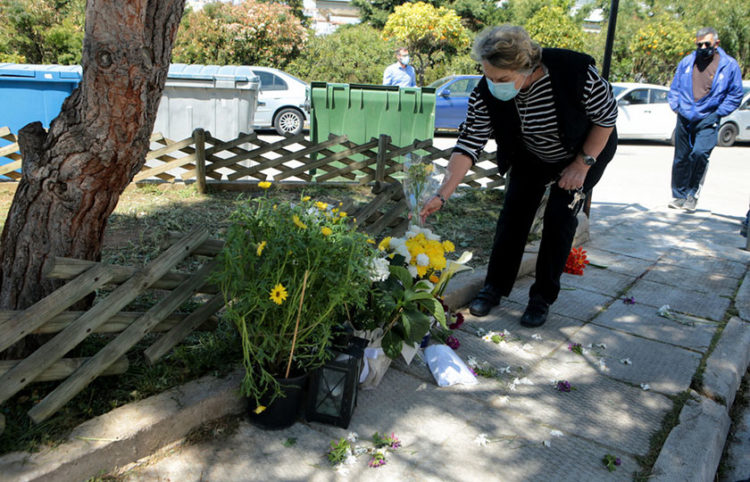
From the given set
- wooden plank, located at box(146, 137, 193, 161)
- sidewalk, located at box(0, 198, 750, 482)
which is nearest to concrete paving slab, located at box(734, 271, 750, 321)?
sidewalk, located at box(0, 198, 750, 482)

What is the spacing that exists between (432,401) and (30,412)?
1630 millimetres

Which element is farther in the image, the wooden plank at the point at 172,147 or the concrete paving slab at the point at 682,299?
the wooden plank at the point at 172,147

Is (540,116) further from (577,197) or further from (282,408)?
(282,408)

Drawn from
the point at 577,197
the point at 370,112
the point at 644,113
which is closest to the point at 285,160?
the point at 370,112

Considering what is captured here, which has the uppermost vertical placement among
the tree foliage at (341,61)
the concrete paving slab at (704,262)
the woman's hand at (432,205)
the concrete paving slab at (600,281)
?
the tree foliage at (341,61)

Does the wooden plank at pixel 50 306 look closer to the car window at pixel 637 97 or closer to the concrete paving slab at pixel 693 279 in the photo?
the concrete paving slab at pixel 693 279

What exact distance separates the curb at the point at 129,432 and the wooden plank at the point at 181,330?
198mm

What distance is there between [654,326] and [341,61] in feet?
62.6

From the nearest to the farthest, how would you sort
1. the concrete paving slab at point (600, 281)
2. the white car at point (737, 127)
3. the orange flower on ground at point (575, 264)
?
1. the concrete paving slab at point (600, 281)
2. the orange flower on ground at point (575, 264)
3. the white car at point (737, 127)

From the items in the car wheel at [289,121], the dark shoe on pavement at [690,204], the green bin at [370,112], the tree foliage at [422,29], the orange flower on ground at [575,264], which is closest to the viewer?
the orange flower on ground at [575,264]

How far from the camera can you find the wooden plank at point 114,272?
2.20 metres

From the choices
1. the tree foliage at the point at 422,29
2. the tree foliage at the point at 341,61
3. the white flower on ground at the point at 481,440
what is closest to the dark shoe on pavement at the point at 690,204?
the white flower on ground at the point at 481,440

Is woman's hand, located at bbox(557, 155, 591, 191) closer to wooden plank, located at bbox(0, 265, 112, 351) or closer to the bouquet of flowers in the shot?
the bouquet of flowers

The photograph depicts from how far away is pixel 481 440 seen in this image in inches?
97.0
